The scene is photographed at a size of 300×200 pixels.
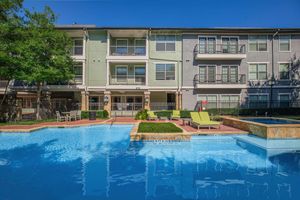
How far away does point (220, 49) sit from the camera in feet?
70.9

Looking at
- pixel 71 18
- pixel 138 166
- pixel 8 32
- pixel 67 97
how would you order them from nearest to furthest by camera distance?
1. pixel 138 166
2. pixel 8 32
3. pixel 67 97
4. pixel 71 18

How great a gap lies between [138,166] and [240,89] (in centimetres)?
1898

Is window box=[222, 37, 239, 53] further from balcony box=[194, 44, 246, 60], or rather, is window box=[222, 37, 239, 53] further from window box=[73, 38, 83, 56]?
window box=[73, 38, 83, 56]

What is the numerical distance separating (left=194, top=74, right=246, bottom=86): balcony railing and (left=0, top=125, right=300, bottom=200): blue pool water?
12.4 m

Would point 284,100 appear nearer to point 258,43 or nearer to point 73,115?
point 258,43

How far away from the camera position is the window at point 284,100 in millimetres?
21719

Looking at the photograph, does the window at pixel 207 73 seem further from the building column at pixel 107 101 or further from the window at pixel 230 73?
the building column at pixel 107 101

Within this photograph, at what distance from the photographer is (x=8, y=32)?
16.1 metres

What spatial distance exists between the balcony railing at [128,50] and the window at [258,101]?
551 inches

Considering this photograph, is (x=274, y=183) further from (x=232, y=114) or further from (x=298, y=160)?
(x=232, y=114)

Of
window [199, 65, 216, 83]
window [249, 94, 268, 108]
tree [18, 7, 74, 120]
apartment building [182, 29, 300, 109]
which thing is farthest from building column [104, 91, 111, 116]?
window [249, 94, 268, 108]

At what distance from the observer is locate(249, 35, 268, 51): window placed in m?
22.0

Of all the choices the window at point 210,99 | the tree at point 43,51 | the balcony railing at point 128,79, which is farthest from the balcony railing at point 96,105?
the window at point 210,99

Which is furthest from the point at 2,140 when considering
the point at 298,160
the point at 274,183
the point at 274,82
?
the point at 274,82
